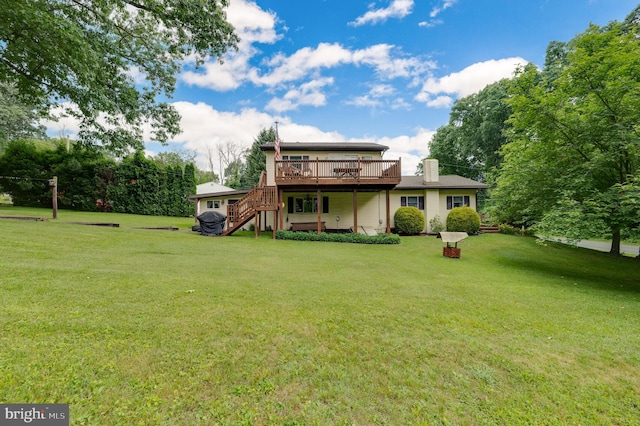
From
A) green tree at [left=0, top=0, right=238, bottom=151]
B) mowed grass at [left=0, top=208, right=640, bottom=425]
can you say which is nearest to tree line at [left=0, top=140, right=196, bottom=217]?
green tree at [left=0, top=0, right=238, bottom=151]

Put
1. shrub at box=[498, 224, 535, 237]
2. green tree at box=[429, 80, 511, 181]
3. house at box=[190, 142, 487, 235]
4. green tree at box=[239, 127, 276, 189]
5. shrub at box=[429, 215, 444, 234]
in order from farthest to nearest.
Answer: green tree at box=[239, 127, 276, 189] → green tree at box=[429, 80, 511, 181] → shrub at box=[498, 224, 535, 237] → shrub at box=[429, 215, 444, 234] → house at box=[190, 142, 487, 235]

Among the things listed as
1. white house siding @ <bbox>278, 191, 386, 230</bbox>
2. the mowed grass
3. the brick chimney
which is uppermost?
the brick chimney

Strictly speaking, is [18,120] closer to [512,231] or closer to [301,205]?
[301,205]

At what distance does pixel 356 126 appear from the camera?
25.8 m

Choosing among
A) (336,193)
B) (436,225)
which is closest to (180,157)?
(336,193)

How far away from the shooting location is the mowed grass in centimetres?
209

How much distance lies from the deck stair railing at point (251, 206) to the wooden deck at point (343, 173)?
2.90ft

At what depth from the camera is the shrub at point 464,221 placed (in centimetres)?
1705

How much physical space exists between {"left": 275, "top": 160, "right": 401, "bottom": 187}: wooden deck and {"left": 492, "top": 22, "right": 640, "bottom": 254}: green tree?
19.4 ft

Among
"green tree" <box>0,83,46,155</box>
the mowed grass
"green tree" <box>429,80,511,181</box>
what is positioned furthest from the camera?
"green tree" <box>429,80,511,181</box>

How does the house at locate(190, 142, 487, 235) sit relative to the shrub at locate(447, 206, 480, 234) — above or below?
above

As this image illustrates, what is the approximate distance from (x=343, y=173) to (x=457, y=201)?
9980 millimetres

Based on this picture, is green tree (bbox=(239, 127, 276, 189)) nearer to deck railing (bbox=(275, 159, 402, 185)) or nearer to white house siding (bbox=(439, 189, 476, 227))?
deck railing (bbox=(275, 159, 402, 185))

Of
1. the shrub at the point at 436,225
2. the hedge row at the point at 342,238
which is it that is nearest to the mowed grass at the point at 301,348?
the hedge row at the point at 342,238
